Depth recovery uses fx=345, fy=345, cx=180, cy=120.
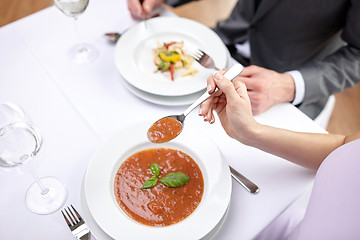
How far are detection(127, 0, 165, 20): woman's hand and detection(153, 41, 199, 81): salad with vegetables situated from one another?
0.64ft

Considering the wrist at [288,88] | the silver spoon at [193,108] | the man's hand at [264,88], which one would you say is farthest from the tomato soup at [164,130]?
the wrist at [288,88]

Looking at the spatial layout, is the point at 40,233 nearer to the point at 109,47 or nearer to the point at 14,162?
the point at 14,162

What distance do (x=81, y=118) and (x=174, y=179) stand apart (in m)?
0.38

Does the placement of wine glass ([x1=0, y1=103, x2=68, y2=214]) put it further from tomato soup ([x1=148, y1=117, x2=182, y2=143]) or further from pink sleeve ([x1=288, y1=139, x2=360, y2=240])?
pink sleeve ([x1=288, y1=139, x2=360, y2=240])

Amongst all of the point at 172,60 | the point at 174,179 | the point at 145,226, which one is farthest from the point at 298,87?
the point at 145,226

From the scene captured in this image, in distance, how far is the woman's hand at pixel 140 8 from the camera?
126 cm

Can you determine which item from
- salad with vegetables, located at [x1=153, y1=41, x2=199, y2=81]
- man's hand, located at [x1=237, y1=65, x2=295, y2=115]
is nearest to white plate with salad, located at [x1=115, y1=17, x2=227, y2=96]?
salad with vegetables, located at [x1=153, y1=41, x2=199, y2=81]

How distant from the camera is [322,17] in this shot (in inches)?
49.9

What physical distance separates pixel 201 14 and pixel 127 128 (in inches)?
77.1

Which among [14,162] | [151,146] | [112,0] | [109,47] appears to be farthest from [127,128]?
[112,0]

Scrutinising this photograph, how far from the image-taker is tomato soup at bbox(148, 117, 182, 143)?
93 centimetres

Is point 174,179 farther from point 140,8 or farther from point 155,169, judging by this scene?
point 140,8

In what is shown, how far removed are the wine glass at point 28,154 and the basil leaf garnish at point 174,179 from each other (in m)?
0.27

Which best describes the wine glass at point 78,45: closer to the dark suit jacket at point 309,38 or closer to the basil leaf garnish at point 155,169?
the basil leaf garnish at point 155,169
